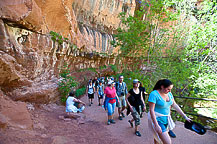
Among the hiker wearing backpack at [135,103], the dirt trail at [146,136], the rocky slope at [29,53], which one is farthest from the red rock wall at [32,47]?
the hiker wearing backpack at [135,103]

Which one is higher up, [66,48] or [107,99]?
[66,48]

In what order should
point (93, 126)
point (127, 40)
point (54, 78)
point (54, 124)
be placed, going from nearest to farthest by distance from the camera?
1. point (54, 124)
2. point (93, 126)
3. point (54, 78)
4. point (127, 40)

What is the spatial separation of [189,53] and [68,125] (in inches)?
325

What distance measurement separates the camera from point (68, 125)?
12.3 ft

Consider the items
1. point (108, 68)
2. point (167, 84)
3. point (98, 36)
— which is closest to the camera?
point (167, 84)

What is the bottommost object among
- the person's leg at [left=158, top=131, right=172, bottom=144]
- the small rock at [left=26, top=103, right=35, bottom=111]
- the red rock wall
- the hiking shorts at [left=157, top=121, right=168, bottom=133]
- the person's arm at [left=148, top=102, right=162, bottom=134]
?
the small rock at [left=26, top=103, right=35, bottom=111]

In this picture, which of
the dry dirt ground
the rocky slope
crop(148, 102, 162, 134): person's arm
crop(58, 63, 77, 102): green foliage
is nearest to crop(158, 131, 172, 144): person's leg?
crop(148, 102, 162, 134): person's arm

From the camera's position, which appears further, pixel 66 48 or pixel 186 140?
pixel 66 48

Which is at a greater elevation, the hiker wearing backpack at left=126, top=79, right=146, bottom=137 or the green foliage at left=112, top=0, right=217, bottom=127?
the green foliage at left=112, top=0, right=217, bottom=127

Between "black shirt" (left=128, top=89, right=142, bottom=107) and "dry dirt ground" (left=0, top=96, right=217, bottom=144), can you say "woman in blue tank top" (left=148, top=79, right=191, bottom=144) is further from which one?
"dry dirt ground" (left=0, top=96, right=217, bottom=144)

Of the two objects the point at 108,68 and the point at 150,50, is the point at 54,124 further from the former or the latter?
the point at 108,68

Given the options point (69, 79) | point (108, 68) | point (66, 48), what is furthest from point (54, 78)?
point (108, 68)

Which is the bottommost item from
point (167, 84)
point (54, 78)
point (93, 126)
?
point (93, 126)

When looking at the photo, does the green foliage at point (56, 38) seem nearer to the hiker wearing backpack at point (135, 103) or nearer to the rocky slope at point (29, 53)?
the rocky slope at point (29, 53)
